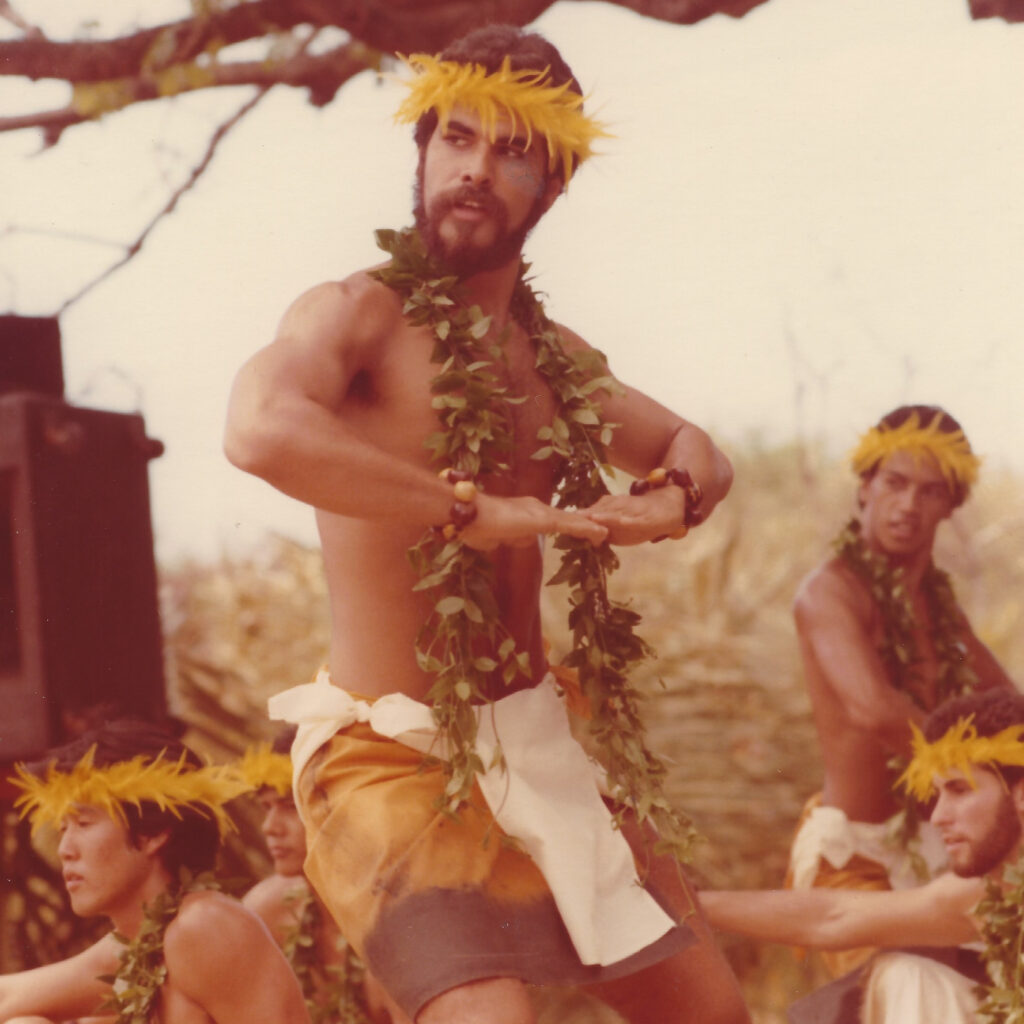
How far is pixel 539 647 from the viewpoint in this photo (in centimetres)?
257

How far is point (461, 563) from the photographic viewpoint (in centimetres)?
230

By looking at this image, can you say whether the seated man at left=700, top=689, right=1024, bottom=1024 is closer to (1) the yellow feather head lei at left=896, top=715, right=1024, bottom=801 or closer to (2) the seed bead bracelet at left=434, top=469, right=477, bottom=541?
(1) the yellow feather head lei at left=896, top=715, right=1024, bottom=801

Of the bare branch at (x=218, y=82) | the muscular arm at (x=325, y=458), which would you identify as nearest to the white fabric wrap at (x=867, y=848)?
the muscular arm at (x=325, y=458)

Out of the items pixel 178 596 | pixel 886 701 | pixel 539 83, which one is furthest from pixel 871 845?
pixel 178 596

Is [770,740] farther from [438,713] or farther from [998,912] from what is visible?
[438,713]

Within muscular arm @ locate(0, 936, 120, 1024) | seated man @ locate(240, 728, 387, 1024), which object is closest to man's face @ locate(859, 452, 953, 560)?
seated man @ locate(240, 728, 387, 1024)

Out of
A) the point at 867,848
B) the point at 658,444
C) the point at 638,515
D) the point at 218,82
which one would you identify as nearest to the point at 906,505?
the point at 867,848

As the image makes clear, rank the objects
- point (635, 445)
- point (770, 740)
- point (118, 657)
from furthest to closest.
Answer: point (770, 740)
point (118, 657)
point (635, 445)

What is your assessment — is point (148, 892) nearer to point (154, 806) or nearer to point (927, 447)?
point (154, 806)

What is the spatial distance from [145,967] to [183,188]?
3.70 m

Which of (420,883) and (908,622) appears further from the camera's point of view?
(908,622)

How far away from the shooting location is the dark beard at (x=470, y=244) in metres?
2.41

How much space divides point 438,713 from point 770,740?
12.4 feet

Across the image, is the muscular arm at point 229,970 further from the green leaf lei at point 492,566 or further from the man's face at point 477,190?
the man's face at point 477,190
